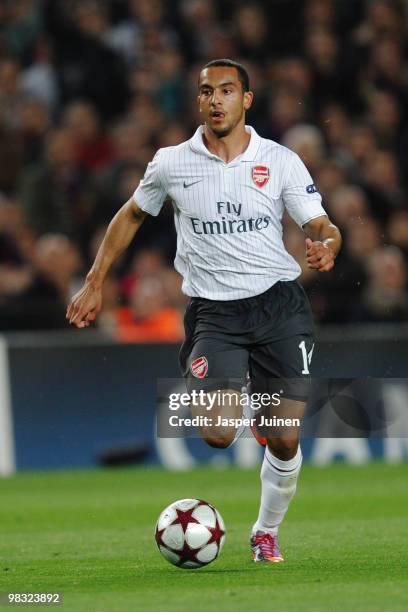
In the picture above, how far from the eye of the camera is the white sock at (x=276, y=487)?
7.68m

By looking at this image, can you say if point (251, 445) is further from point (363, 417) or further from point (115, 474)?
point (363, 417)

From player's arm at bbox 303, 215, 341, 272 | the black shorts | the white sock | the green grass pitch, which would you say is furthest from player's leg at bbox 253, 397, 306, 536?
player's arm at bbox 303, 215, 341, 272

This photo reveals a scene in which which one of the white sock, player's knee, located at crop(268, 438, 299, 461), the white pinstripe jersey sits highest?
the white pinstripe jersey

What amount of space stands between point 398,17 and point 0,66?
14.1 feet

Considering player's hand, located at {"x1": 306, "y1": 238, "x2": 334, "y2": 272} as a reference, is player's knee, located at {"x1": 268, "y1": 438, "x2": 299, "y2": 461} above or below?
below

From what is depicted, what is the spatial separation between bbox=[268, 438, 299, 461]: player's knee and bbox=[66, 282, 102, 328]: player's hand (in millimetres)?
1084

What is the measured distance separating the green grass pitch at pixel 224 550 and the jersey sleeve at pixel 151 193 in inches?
70.4

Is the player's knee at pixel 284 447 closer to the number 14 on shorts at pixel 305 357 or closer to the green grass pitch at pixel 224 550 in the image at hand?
the number 14 on shorts at pixel 305 357

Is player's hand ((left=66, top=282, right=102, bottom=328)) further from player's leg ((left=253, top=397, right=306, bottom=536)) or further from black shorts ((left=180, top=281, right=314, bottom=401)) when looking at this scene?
player's leg ((left=253, top=397, right=306, bottom=536))

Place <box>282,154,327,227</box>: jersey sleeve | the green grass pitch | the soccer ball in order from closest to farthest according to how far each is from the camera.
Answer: the green grass pitch, the soccer ball, <box>282,154,327,227</box>: jersey sleeve

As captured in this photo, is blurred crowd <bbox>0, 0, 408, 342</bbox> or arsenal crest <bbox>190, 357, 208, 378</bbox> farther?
blurred crowd <bbox>0, 0, 408, 342</bbox>

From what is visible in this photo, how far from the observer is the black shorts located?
7.52 m

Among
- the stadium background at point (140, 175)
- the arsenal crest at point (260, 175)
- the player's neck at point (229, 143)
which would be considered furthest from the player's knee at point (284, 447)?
the stadium background at point (140, 175)

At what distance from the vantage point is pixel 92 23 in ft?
56.0
